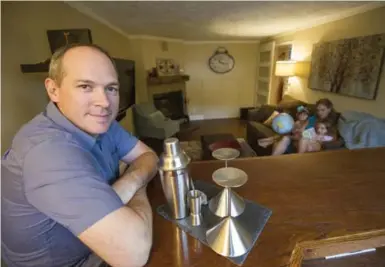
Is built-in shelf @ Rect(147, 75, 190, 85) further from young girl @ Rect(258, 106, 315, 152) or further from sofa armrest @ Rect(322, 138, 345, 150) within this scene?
sofa armrest @ Rect(322, 138, 345, 150)

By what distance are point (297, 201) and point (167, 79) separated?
4.66 m

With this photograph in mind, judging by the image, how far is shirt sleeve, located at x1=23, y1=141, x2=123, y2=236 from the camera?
52cm

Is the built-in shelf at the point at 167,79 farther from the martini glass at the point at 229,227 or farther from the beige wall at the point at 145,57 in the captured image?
the martini glass at the point at 229,227

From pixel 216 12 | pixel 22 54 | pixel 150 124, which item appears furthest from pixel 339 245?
pixel 150 124

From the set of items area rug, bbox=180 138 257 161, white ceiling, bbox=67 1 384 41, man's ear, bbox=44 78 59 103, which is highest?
white ceiling, bbox=67 1 384 41

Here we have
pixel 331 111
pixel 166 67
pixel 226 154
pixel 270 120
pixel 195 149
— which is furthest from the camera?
pixel 166 67

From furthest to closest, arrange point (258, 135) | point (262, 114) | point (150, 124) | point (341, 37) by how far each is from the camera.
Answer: point (150, 124) → point (262, 114) → point (258, 135) → point (341, 37)

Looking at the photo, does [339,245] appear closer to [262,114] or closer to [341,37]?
[341,37]

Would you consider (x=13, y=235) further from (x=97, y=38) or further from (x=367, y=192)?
(x=97, y=38)

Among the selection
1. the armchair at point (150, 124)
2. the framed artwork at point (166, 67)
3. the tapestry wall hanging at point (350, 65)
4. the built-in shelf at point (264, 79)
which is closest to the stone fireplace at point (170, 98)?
the framed artwork at point (166, 67)

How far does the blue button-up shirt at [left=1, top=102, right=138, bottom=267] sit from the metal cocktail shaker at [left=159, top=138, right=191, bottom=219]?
0.14m

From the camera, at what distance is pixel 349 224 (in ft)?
2.10

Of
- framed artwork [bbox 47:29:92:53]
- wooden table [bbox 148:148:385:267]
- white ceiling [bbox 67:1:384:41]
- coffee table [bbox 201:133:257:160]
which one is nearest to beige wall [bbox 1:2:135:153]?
framed artwork [bbox 47:29:92:53]

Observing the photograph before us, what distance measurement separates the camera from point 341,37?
3059mm
